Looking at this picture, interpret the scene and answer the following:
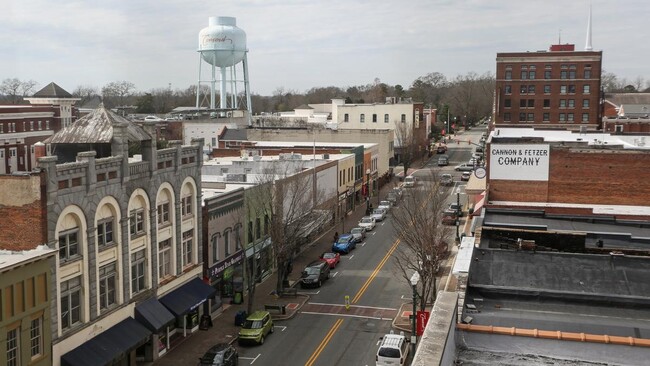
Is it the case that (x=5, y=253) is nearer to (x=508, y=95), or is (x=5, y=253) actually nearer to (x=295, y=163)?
(x=295, y=163)

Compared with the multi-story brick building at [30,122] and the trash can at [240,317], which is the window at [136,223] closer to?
the trash can at [240,317]

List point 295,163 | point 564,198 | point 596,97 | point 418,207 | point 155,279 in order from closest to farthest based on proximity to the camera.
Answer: point 155,279
point 564,198
point 418,207
point 295,163
point 596,97

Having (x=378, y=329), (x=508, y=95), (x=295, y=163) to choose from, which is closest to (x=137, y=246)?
(x=378, y=329)

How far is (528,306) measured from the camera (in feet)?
56.5

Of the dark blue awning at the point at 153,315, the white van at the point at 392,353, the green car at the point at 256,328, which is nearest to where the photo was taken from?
the white van at the point at 392,353

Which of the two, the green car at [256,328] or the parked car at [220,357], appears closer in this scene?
the parked car at [220,357]

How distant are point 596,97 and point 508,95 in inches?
483

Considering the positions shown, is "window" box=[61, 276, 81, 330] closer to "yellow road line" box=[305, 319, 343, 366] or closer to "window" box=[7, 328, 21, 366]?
"window" box=[7, 328, 21, 366]

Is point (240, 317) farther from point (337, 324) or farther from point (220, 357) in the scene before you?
point (220, 357)

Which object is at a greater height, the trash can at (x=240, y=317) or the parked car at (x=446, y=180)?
the parked car at (x=446, y=180)

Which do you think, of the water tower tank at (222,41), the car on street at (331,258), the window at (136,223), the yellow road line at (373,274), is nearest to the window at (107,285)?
the window at (136,223)

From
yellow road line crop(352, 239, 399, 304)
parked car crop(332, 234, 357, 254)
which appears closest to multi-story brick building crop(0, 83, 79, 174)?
parked car crop(332, 234, 357, 254)

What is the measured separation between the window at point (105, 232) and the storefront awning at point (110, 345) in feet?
11.7

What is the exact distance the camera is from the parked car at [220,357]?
98.7 feet
